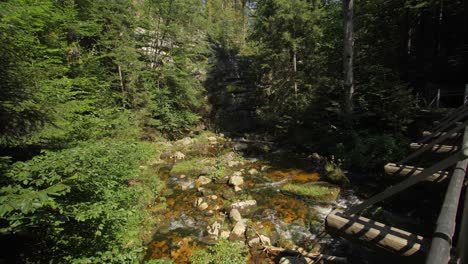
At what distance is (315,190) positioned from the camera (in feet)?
23.9

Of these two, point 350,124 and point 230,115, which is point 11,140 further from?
point 230,115

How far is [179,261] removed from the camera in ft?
16.2

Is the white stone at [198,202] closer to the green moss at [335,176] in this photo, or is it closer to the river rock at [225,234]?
the river rock at [225,234]

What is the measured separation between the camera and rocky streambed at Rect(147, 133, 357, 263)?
528 cm

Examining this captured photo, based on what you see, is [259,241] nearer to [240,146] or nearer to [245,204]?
[245,204]

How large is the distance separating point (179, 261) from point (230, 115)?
14.0 m

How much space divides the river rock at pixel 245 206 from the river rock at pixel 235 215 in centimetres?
29

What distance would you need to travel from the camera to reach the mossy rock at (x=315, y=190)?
6908 mm

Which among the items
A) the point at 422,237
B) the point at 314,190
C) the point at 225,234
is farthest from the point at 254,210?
the point at 422,237

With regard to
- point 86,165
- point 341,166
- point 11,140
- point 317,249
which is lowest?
point 317,249

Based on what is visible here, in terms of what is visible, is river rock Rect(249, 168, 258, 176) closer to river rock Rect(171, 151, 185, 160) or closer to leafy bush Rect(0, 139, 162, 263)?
river rock Rect(171, 151, 185, 160)

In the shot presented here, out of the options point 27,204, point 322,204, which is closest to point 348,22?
point 322,204

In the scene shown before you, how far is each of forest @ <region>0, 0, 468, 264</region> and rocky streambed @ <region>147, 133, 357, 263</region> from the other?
0.05 meters

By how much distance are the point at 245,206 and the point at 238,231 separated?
1.32m
